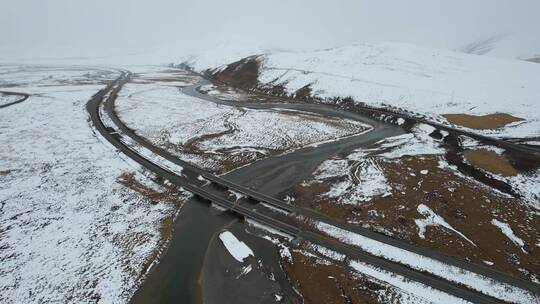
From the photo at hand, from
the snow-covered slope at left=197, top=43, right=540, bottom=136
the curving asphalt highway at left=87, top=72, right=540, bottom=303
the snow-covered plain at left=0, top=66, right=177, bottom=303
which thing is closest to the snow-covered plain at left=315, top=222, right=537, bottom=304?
the curving asphalt highway at left=87, top=72, right=540, bottom=303

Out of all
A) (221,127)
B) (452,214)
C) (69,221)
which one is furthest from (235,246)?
(221,127)

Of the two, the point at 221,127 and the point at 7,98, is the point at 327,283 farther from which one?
the point at 7,98

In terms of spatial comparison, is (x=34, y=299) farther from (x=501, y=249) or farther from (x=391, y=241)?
(x=501, y=249)

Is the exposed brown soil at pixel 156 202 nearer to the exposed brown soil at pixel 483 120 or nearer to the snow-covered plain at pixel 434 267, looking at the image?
the snow-covered plain at pixel 434 267

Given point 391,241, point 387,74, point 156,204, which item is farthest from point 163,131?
point 387,74

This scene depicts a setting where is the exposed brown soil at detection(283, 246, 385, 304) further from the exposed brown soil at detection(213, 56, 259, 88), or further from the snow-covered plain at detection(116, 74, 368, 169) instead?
the exposed brown soil at detection(213, 56, 259, 88)

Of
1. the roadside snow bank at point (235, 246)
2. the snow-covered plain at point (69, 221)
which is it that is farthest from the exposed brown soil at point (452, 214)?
the snow-covered plain at point (69, 221)
